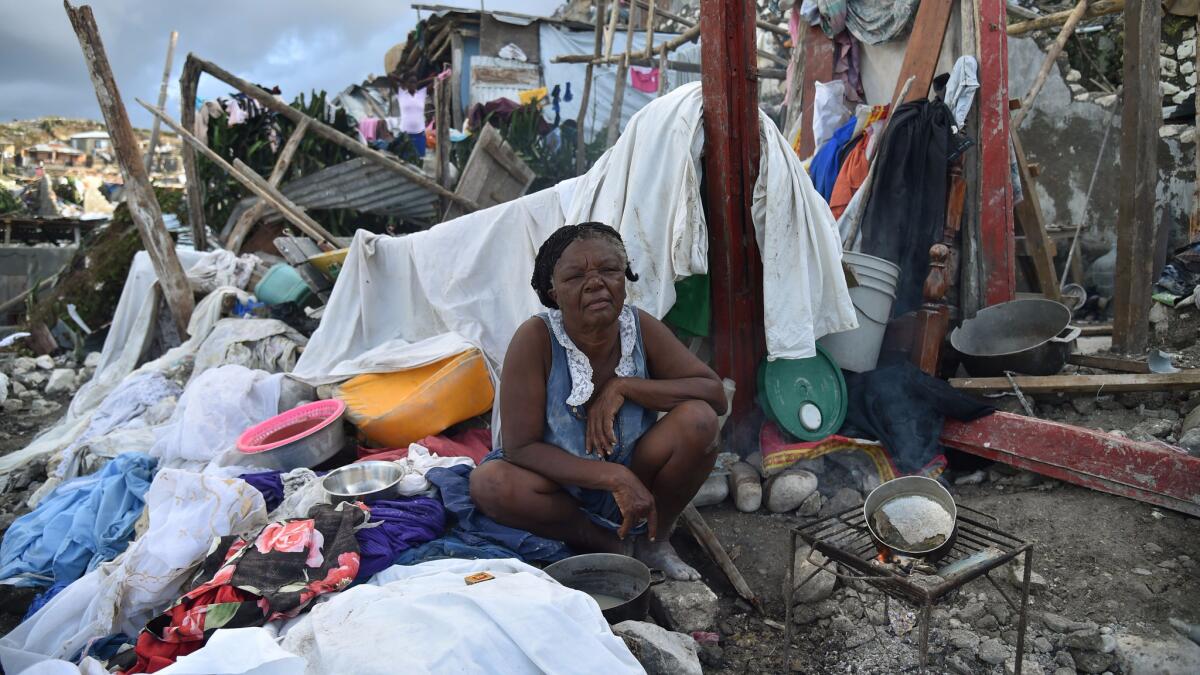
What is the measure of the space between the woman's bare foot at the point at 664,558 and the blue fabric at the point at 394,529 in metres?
0.79

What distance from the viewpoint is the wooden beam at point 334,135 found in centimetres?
759

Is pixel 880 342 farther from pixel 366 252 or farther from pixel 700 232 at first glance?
pixel 366 252

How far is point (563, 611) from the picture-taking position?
6.11 feet

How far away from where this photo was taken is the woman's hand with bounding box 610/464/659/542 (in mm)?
2602

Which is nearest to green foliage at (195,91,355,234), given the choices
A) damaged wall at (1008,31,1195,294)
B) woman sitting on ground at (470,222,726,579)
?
woman sitting on ground at (470,222,726,579)

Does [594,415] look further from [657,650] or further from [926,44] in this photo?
[926,44]

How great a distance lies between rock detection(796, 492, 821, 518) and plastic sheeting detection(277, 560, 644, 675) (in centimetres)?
188

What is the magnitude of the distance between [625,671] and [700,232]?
2306mm

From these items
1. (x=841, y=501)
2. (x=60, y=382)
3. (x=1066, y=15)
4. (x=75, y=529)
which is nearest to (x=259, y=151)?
(x=60, y=382)

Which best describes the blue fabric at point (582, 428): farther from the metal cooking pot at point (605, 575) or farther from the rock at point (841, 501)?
the rock at point (841, 501)

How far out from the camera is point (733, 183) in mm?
3750

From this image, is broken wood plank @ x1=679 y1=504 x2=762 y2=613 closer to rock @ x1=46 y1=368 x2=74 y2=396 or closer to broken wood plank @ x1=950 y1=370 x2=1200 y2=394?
broken wood plank @ x1=950 y1=370 x2=1200 y2=394

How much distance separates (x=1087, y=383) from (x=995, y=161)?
156cm

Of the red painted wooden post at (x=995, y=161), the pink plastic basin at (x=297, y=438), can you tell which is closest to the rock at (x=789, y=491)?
the red painted wooden post at (x=995, y=161)
